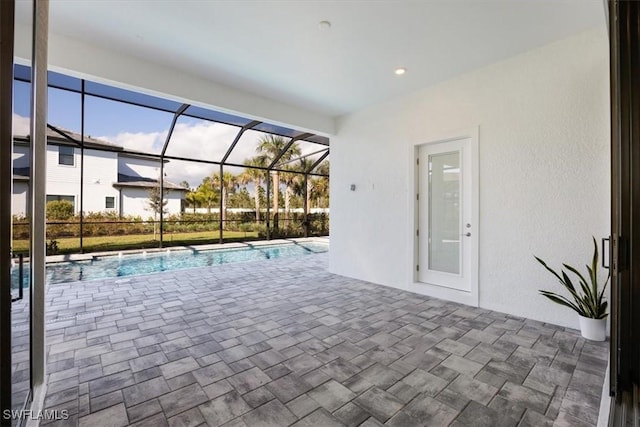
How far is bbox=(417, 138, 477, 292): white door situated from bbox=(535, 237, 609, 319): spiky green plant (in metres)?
1.02

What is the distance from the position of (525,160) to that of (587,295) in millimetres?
1547

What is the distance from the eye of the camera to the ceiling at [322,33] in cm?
263

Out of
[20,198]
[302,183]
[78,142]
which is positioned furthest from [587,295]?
[302,183]

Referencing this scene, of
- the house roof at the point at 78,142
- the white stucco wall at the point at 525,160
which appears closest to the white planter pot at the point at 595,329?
the white stucco wall at the point at 525,160

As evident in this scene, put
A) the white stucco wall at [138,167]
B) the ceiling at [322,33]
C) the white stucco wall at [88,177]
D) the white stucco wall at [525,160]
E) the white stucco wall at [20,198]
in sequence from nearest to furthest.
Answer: the white stucco wall at [20,198]
the ceiling at [322,33]
the white stucco wall at [525,160]
the white stucco wall at [88,177]
the white stucco wall at [138,167]

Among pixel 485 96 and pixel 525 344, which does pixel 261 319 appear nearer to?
pixel 525 344

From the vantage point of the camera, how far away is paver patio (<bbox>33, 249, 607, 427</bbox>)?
183 cm

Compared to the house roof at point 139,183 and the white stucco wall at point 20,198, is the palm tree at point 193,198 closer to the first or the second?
the house roof at point 139,183

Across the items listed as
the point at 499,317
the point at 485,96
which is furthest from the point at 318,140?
the point at 499,317

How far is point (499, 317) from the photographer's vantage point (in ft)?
11.3

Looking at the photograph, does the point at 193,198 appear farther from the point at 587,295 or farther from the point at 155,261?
the point at 587,295

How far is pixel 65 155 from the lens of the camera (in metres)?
7.50

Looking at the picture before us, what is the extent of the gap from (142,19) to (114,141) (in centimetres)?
732

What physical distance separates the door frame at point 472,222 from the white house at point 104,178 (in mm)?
7294
